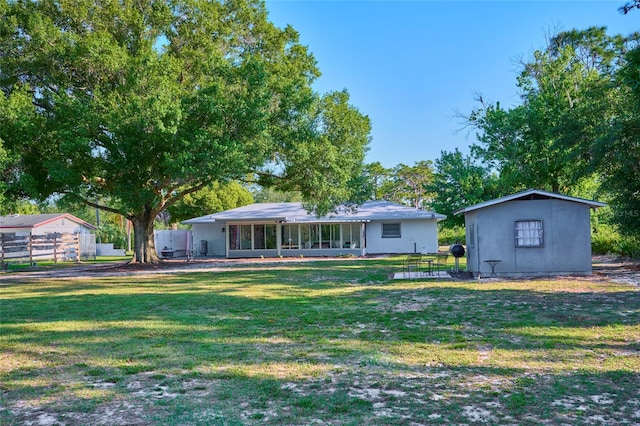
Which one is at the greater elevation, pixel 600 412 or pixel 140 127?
pixel 140 127

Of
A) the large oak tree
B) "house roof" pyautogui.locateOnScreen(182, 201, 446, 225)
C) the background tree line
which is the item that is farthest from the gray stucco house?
"house roof" pyautogui.locateOnScreen(182, 201, 446, 225)

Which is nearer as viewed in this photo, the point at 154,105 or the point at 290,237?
the point at 154,105

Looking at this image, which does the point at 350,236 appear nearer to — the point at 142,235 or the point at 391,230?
the point at 391,230

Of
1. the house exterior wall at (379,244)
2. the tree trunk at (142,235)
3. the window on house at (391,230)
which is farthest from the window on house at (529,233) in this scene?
the tree trunk at (142,235)

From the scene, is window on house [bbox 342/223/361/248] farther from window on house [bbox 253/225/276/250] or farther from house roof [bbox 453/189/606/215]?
house roof [bbox 453/189/606/215]

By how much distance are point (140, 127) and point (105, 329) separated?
34.7 feet

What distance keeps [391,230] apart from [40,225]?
25116mm

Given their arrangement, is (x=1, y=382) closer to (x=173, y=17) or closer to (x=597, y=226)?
(x=173, y=17)

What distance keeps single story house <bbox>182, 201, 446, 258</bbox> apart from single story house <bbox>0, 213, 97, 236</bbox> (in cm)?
1171

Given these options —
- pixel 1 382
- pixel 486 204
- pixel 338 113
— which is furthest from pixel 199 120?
pixel 1 382

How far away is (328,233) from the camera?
31.6m

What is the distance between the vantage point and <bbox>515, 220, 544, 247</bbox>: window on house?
15227 millimetres

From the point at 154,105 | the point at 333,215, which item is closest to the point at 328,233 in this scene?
the point at 333,215

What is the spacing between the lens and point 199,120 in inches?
733
